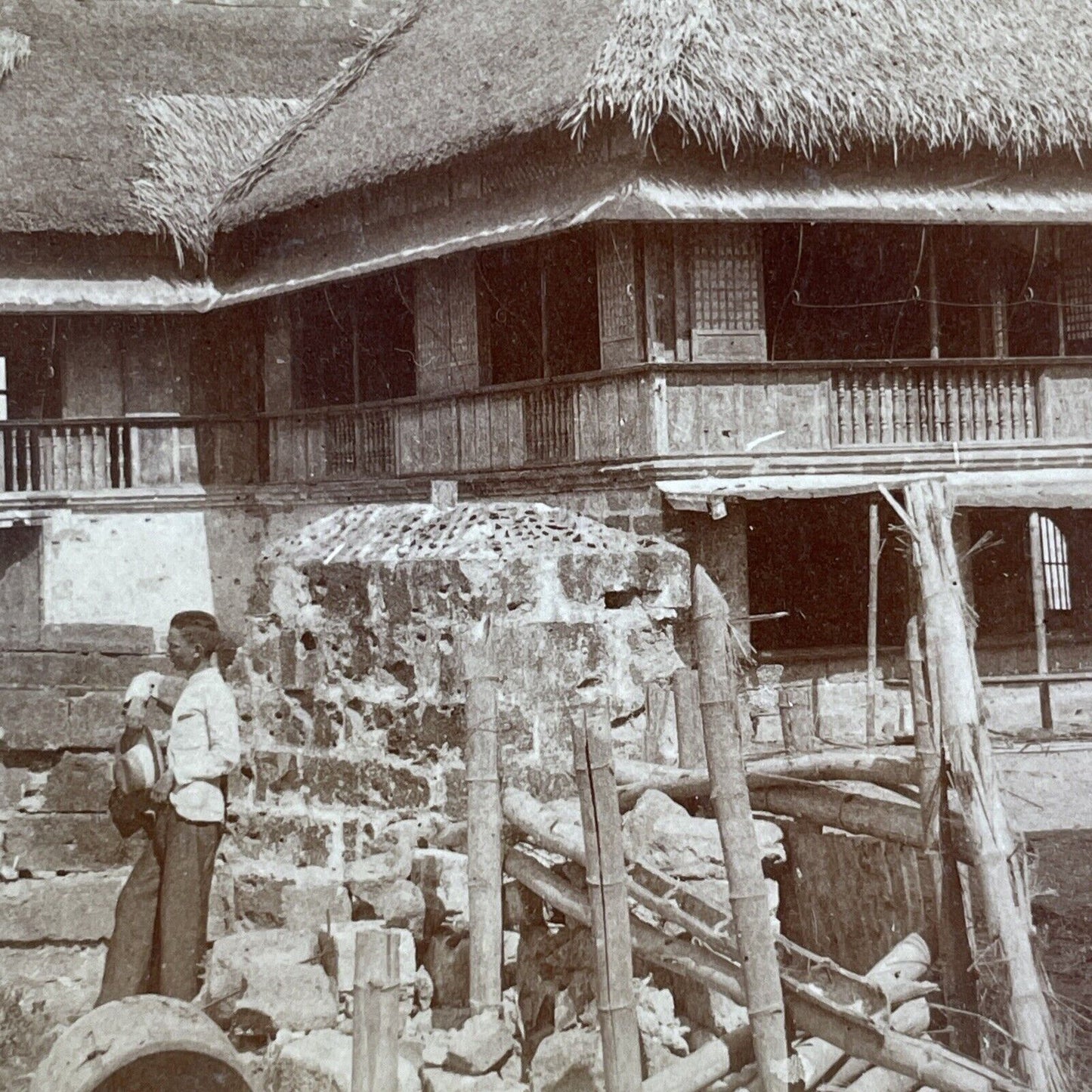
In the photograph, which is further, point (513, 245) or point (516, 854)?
point (513, 245)

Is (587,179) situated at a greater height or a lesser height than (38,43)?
lesser

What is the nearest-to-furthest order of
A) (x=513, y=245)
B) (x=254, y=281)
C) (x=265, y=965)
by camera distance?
(x=265, y=965) → (x=513, y=245) → (x=254, y=281)

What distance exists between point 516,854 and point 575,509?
19.5ft

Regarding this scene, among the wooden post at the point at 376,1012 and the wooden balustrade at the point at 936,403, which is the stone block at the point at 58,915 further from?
the wooden balustrade at the point at 936,403

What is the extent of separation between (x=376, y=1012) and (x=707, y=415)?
7.67 m

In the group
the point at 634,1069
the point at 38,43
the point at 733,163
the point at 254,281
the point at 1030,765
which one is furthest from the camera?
the point at 38,43

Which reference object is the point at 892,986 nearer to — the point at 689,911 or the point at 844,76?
the point at 689,911

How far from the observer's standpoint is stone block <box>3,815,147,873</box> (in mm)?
9688

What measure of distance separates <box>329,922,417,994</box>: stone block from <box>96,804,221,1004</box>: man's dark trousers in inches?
27.8

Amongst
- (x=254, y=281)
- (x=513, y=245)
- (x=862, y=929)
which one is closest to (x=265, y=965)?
(x=862, y=929)

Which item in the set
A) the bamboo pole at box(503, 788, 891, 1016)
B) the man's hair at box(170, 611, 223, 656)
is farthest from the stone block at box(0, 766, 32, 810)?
the bamboo pole at box(503, 788, 891, 1016)

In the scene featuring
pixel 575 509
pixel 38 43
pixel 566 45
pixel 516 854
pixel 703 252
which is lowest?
pixel 516 854

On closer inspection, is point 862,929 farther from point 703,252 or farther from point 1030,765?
point 703,252

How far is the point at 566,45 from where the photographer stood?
41.1 ft
